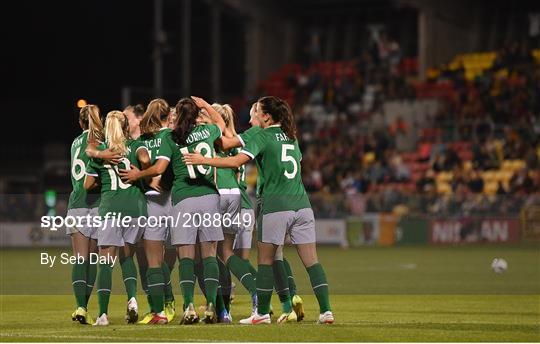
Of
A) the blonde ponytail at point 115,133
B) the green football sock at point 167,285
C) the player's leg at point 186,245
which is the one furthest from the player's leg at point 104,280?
the blonde ponytail at point 115,133

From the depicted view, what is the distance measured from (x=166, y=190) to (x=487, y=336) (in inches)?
149

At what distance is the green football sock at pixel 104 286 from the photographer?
12.9m

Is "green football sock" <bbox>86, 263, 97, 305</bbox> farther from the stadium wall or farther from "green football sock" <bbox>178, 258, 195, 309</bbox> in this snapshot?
the stadium wall

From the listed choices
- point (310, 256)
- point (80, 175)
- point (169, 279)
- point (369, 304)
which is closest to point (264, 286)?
point (310, 256)

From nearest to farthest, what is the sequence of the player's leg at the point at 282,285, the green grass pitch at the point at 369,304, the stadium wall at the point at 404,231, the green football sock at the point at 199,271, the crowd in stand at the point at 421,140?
the green grass pitch at the point at 369,304 → the player's leg at the point at 282,285 → the green football sock at the point at 199,271 → the stadium wall at the point at 404,231 → the crowd in stand at the point at 421,140

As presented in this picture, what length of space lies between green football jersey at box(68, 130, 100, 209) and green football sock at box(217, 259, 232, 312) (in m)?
1.56

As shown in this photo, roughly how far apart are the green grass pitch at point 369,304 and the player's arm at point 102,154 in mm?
1738

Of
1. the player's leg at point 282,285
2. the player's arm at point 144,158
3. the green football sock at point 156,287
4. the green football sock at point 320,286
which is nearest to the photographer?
the green football sock at point 320,286

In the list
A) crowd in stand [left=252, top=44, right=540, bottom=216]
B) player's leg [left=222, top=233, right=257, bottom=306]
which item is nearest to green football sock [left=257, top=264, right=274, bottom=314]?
player's leg [left=222, top=233, right=257, bottom=306]

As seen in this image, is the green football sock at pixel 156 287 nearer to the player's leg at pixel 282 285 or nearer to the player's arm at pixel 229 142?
the player's leg at pixel 282 285

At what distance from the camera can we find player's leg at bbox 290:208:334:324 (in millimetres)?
12711

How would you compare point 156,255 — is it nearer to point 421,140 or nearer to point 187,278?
point 187,278

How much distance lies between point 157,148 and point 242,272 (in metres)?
1.83

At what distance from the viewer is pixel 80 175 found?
13531 mm
